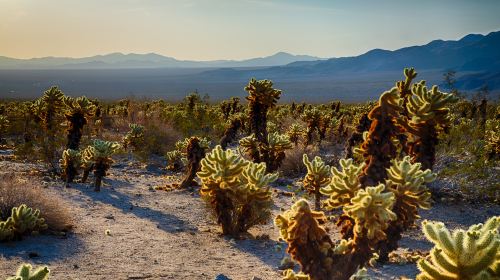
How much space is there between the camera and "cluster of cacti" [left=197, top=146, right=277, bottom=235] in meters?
7.52

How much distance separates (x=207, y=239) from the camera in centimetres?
771

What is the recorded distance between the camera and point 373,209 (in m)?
4.27

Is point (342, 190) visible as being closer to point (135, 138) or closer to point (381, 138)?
point (381, 138)

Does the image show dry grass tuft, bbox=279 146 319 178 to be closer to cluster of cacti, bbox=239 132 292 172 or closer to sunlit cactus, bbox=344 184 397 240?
cluster of cacti, bbox=239 132 292 172

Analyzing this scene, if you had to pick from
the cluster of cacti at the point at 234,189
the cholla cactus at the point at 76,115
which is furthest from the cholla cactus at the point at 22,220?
the cholla cactus at the point at 76,115

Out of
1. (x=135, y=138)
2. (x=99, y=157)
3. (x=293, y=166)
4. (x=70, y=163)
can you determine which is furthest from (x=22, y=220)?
(x=135, y=138)

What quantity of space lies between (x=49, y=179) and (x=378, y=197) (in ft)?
31.8

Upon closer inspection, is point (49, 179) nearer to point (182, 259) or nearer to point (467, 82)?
point (182, 259)

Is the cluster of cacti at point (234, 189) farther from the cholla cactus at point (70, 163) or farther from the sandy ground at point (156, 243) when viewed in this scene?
the cholla cactus at point (70, 163)

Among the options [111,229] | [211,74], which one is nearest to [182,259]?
[111,229]

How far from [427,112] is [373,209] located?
4367 mm

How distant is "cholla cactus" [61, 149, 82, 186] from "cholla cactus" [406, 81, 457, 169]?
7.52m

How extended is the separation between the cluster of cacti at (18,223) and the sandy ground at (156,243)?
141 mm

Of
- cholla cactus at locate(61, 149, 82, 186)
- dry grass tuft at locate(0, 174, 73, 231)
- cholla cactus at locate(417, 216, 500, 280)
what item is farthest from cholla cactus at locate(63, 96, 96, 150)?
cholla cactus at locate(417, 216, 500, 280)
